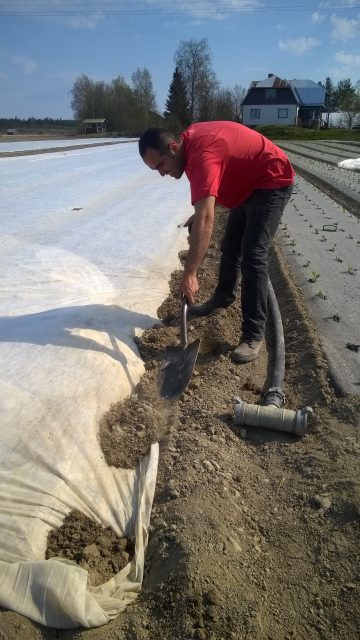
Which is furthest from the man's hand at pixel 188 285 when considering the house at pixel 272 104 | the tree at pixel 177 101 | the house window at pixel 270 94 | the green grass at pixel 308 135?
the house window at pixel 270 94

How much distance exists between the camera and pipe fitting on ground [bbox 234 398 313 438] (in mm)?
2645

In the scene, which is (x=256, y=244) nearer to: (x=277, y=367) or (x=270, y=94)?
(x=277, y=367)

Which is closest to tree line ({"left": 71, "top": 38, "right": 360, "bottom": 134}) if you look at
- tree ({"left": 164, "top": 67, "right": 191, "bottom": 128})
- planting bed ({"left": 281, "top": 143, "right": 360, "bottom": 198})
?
tree ({"left": 164, "top": 67, "right": 191, "bottom": 128})

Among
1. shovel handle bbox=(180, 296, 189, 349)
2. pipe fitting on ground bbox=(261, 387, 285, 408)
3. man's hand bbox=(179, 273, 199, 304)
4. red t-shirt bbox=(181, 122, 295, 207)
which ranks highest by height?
red t-shirt bbox=(181, 122, 295, 207)

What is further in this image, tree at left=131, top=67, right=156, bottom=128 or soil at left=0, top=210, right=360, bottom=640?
tree at left=131, top=67, right=156, bottom=128

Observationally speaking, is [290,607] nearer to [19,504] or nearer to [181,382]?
[19,504]

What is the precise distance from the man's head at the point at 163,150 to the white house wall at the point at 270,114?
55712 millimetres

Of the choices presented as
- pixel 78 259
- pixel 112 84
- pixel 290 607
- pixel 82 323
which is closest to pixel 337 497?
pixel 290 607

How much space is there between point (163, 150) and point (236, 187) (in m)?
0.56

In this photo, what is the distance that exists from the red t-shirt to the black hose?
1066 mm

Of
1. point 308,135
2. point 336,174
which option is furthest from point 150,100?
point 336,174

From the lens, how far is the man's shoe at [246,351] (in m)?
3.44

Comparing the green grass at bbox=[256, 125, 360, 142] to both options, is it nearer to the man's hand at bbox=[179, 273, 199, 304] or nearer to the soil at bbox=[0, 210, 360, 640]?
the man's hand at bbox=[179, 273, 199, 304]

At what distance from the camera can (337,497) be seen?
2.19 meters
